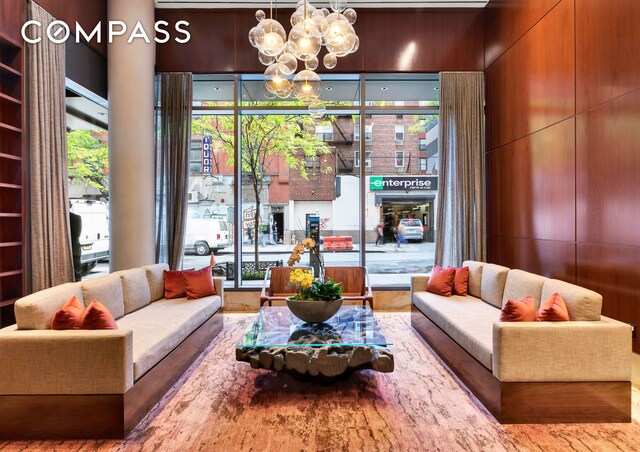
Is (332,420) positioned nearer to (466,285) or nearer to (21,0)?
(466,285)

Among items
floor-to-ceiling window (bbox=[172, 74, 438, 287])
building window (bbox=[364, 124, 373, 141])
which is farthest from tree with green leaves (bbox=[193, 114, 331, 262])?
building window (bbox=[364, 124, 373, 141])

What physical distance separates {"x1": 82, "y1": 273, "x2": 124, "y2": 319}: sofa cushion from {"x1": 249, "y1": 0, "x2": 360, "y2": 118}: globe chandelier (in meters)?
2.37

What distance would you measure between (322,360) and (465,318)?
154 centimetres

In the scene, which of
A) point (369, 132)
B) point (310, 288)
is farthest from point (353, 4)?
point (310, 288)

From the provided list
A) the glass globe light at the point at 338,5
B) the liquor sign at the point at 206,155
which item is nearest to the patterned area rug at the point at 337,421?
the glass globe light at the point at 338,5

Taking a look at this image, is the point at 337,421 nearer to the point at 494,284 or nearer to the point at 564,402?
the point at 564,402

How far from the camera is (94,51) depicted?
5.01 meters

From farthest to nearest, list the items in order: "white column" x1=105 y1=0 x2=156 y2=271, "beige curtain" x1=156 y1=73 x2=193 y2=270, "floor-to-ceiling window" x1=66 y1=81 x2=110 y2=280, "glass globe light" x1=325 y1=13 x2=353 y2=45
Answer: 1. "beige curtain" x1=156 y1=73 x2=193 y2=270
2. "white column" x1=105 y1=0 x2=156 y2=271
3. "floor-to-ceiling window" x1=66 y1=81 x2=110 y2=280
4. "glass globe light" x1=325 y1=13 x2=353 y2=45

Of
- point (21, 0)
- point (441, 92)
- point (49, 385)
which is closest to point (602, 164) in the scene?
point (441, 92)

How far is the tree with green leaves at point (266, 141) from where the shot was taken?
6.00 metres

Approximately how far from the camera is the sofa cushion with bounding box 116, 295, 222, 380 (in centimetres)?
270

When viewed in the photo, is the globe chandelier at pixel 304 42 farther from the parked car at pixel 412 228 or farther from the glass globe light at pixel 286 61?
the parked car at pixel 412 228

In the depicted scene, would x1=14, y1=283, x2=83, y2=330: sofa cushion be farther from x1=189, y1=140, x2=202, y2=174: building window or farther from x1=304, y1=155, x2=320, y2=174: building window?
x1=304, y1=155, x2=320, y2=174: building window

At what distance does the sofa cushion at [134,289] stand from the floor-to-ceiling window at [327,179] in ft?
5.59
